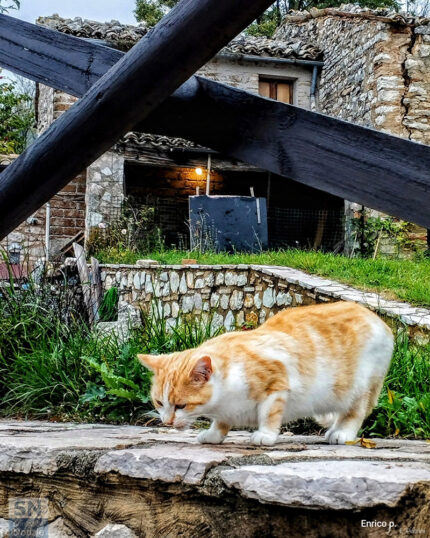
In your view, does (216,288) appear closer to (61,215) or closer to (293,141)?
(61,215)

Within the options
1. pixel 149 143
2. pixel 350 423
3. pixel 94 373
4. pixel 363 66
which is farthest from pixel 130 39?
pixel 350 423

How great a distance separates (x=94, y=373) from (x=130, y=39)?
1218 cm

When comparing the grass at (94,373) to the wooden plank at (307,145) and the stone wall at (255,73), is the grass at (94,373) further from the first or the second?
the stone wall at (255,73)

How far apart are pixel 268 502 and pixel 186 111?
1191 mm

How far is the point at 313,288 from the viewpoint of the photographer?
703cm

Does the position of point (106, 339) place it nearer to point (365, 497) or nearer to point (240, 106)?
point (240, 106)

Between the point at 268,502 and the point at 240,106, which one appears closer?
the point at 268,502

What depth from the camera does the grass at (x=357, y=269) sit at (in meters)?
6.67

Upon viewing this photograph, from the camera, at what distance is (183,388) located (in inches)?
83.1

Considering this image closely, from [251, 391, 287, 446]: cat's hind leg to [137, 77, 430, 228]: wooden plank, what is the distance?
769 millimetres

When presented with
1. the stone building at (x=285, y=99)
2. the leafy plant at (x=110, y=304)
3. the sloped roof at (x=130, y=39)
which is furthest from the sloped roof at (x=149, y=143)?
the leafy plant at (x=110, y=304)

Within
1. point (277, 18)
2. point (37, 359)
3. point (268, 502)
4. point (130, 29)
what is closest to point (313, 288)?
point (37, 359)

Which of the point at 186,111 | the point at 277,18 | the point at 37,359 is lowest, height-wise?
the point at 37,359

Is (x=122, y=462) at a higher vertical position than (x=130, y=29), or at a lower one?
lower
